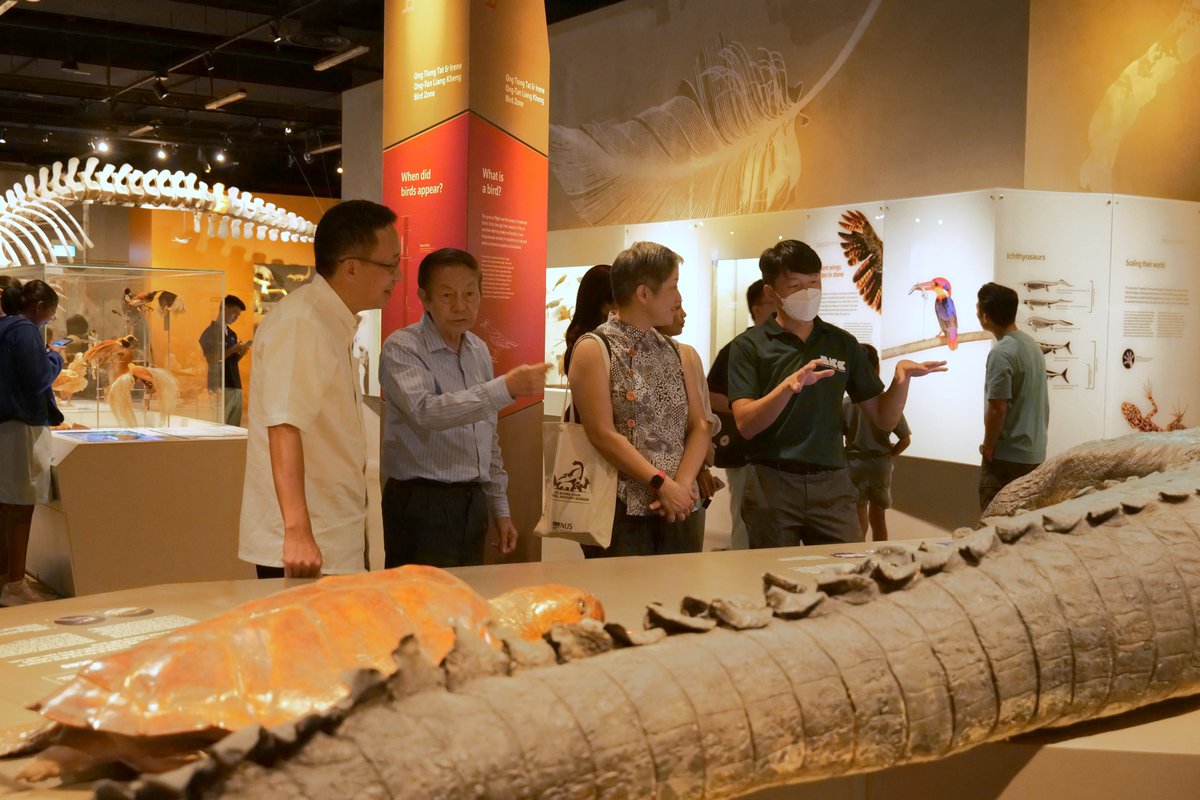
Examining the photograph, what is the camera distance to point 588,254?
29.4ft

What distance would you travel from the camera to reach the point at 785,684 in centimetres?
87

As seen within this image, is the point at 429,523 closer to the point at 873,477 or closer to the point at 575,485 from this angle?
the point at 575,485

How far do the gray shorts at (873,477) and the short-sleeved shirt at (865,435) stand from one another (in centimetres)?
5

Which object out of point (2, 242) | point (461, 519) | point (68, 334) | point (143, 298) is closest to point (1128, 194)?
point (461, 519)

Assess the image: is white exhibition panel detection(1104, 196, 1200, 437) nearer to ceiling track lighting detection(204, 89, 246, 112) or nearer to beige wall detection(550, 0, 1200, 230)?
beige wall detection(550, 0, 1200, 230)

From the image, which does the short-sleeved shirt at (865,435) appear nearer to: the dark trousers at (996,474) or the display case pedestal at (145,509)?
the dark trousers at (996,474)

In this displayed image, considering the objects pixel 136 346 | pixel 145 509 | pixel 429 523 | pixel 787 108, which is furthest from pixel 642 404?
pixel 787 108

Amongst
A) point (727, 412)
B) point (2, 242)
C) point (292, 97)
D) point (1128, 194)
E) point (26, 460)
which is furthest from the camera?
point (292, 97)

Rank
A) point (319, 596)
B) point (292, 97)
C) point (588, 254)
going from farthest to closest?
point (292, 97) < point (588, 254) < point (319, 596)

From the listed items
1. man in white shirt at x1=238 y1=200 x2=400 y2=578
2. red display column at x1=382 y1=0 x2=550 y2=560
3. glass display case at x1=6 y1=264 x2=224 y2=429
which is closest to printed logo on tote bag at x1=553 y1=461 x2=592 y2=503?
man in white shirt at x1=238 y1=200 x2=400 y2=578

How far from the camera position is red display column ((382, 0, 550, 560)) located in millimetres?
5406

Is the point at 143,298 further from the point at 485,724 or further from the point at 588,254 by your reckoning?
the point at 485,724

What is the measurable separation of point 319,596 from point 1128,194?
6842mm

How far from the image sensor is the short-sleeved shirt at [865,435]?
657cm
